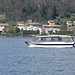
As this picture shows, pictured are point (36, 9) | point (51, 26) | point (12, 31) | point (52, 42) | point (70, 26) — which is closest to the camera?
point (52, 42)

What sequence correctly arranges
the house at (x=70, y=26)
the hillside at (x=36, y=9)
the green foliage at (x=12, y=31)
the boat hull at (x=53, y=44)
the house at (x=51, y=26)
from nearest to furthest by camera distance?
1. the boat hull at (x=53, y=44)
2. the green foliage at (x=12, y=31)
3. the house at (x=51, y=26)
4. the house at (x=70, y=26)
5. the hillside at (x=36, y=9)

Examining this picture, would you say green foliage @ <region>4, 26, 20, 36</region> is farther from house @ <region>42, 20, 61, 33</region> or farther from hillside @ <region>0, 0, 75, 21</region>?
hillside @ <region>0, 0, 75, 21</region>

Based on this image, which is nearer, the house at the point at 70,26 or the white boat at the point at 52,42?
the white boat at the point at 52,42

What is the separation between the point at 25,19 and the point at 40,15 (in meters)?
9.07

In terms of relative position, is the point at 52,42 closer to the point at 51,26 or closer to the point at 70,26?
the point at 51,26

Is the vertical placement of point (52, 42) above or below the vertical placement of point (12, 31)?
above

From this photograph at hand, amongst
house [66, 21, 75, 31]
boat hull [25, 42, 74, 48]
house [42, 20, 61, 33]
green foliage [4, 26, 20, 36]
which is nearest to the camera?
boat hull [25, 42, 74, 48]

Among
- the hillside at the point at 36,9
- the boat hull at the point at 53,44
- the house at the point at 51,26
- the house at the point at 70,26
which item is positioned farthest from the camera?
the hillside at the point at 36,9

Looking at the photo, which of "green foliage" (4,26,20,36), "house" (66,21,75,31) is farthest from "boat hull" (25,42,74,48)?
"house" (66,21,75,31)

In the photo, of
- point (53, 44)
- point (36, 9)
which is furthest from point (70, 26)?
point (53, 44)

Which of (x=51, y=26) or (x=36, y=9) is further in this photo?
(x=36, y=9)

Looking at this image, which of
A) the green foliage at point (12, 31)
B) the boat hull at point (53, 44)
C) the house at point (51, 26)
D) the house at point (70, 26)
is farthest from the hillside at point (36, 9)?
the boat hull at point (53, 44)

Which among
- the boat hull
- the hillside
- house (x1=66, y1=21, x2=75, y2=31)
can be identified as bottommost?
house (x1=66, y1=21, x2=75, y2=31)

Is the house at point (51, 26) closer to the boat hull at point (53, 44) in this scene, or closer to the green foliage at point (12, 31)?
the green foliage at point (12, 31)
